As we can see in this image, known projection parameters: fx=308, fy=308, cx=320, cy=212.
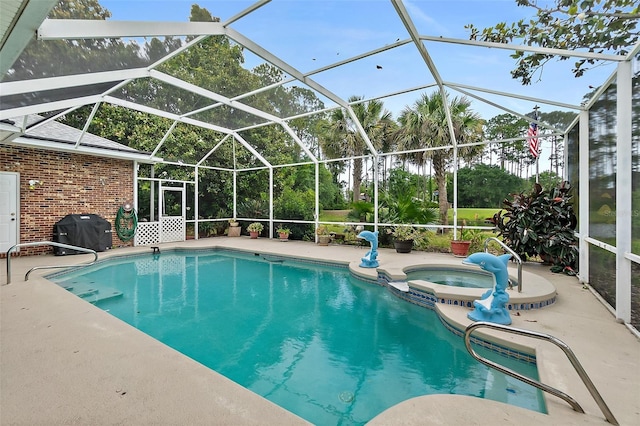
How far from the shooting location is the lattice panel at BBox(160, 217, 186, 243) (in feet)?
37.8

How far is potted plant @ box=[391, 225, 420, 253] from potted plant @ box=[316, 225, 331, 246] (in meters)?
2.63

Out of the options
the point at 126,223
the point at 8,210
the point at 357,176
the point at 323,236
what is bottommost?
the point at 323,236

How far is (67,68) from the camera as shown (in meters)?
4.38

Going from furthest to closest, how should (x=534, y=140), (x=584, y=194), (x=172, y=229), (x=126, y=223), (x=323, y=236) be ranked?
(x=172, y=229) < (x=323, y=236) < (x=126, y=223) < (x=534, y=140) < (x=584, y=194)

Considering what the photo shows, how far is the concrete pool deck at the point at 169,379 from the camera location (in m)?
1.93

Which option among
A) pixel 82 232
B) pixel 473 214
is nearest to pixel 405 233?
pixel 473 214

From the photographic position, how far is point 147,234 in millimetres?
11008

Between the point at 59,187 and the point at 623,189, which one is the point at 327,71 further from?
the point at 59,187

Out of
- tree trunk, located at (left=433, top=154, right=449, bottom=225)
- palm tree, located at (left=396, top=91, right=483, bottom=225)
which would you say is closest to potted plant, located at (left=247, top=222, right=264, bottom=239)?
palm tree, located at (left=396, top=91, right=483, bottom=225)

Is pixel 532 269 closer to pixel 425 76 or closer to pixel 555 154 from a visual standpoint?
pixel 425 76

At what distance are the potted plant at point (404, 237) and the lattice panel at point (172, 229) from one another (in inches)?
322

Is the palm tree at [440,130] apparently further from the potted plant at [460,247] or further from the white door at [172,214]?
the white door at [172,214]

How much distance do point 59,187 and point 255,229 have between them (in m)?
6.38

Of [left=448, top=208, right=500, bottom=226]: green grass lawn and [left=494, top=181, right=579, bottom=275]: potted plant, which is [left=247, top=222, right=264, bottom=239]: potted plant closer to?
[left=448, top=208, right=500, bottom=226]: green grass lawn
